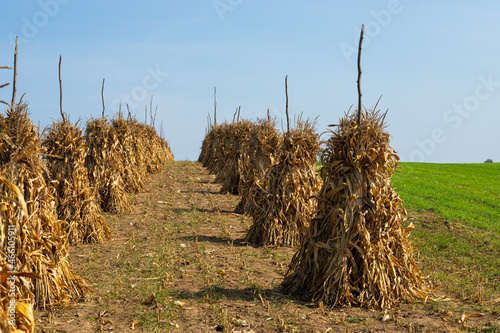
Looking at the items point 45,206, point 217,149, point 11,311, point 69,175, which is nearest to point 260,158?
point 69,175

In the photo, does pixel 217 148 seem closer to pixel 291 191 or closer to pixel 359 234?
pixel 291 191

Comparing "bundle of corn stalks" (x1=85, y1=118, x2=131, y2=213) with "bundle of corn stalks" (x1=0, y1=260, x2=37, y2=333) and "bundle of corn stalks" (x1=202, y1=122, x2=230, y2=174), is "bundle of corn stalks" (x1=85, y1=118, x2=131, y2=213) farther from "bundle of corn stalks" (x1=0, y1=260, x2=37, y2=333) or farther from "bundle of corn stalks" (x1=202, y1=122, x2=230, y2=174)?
"bundle of corn stalks" (x1=0, y1=260, x2=37, y2=333)

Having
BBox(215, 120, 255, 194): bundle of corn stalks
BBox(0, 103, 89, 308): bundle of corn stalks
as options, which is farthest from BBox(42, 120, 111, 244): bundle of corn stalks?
BBox(215, 120, 255, 194): bundle of corn stalks

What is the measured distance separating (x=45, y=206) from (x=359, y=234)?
4950 millimetres

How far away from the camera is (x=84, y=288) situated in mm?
7465

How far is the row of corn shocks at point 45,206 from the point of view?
4832 mm

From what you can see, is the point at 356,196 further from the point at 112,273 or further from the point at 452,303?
the point at 112,273

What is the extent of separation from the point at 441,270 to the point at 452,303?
9.53ft

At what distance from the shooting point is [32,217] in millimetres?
6629

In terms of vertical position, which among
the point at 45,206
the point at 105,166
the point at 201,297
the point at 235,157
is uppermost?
the point at 235,157

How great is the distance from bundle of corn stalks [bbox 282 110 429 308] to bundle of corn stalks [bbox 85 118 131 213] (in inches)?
355

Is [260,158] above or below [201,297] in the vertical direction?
above

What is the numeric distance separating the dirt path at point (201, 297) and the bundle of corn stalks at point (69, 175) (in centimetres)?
63

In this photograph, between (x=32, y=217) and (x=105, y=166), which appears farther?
(x=105, y=166)
